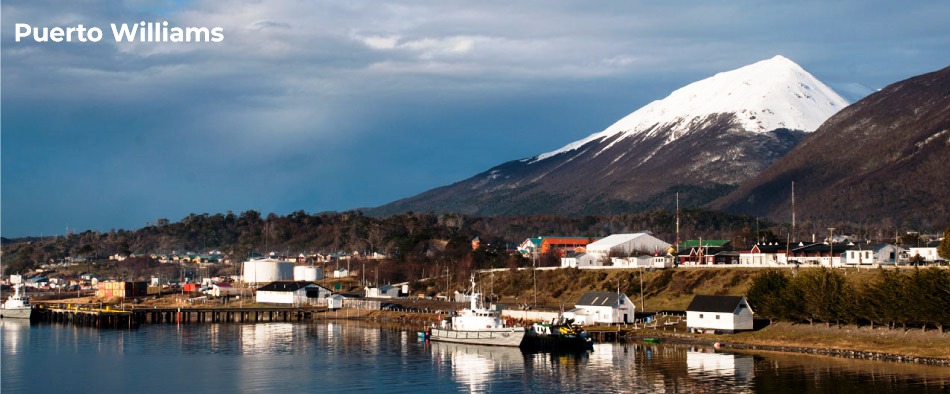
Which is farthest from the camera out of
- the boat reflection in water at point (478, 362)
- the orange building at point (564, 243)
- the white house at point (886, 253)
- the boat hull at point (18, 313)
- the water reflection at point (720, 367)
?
the orange building at point (564, 243)

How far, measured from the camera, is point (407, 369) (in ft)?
239

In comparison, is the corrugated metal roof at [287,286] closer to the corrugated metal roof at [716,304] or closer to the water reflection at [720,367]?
the corrugated metal roof at [716,304]

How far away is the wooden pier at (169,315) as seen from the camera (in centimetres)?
12400

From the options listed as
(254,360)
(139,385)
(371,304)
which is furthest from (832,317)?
(371,304)

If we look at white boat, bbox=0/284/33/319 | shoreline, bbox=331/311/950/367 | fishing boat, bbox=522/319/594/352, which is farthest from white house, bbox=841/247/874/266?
white boat, bbox=0/284/33/319

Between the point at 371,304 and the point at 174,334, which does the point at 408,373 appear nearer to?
the point at 174,334

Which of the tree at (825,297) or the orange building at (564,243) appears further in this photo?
the orange building at (564,243)

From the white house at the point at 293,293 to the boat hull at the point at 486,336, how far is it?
167 ft

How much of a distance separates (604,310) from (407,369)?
28344 millimetres

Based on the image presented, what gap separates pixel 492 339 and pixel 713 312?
17.8 m

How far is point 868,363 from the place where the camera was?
2756 inches

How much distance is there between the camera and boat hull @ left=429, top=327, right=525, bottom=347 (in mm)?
85312

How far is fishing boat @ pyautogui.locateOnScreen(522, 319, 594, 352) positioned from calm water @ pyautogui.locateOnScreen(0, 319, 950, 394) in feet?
4.54

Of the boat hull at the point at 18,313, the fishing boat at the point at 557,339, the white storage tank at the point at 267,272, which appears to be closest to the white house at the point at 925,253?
the fishing boat at the point at 557,339
